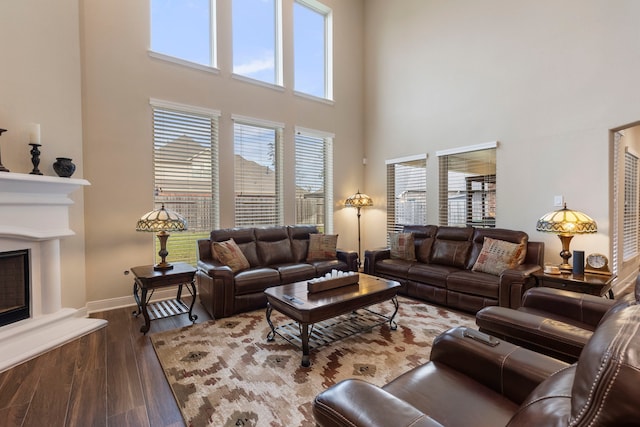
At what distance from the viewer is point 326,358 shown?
2504mm

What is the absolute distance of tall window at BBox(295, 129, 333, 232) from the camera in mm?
5527

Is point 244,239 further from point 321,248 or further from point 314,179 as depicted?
point 314,179

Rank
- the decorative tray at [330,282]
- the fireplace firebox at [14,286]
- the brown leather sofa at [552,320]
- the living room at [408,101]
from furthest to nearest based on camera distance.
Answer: the living room at [408,101], the decorative tray at [330,282], the fireplace firebox at [14,286], the brown leather sofa at [552,320]

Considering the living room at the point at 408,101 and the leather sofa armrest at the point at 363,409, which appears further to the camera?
the living room at the point at 408,101

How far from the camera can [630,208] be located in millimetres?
4426

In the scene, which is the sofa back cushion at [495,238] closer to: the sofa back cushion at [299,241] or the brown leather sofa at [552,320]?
the brown leather sofa at [552,320]

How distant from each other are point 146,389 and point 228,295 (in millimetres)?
1303

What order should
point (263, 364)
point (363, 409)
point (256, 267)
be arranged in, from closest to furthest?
point (363, 409)
point (263, 364)
point (256, 267)

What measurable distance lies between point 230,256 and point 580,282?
372 centimetres

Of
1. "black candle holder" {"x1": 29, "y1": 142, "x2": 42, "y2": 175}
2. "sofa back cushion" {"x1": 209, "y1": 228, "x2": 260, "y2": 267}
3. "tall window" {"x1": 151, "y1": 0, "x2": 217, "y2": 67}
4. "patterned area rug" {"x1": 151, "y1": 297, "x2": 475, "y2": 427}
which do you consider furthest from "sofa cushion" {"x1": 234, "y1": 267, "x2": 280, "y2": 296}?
"tall window" {"x1": 151, "y1": 0, "x2": 217, "y2": 67}

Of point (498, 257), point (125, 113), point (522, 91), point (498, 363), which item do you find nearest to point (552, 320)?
point (498, 363)

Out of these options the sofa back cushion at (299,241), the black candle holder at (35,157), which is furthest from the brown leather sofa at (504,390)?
the black candle holder at (35,157)

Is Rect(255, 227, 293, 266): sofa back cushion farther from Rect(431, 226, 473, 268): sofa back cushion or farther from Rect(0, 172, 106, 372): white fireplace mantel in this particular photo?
Rect(431, 226, 473, 268): sofa back cushion

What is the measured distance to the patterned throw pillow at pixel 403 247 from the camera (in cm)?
448
